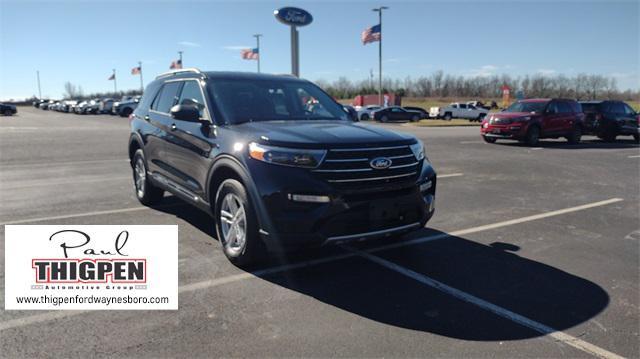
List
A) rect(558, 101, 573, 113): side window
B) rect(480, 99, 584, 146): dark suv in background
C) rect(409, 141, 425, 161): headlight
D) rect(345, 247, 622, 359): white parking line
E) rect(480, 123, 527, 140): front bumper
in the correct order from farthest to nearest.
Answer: rect(558, 101, 573, 113): side window
rect(480, 99, 584, 146): dark suv in background
rect(480, 123, 527, 140): front bumper
rect(409, 141, 425, 161): headlight
rect(345, 247, 622, 359): white parking line

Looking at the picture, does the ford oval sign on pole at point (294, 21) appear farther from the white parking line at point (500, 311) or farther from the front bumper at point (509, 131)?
the white parking line at point (500, 311)

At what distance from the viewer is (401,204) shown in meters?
4.27

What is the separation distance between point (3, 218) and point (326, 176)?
15.7 ft

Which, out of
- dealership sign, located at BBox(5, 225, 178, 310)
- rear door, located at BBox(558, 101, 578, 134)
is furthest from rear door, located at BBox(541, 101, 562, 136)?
dealership sign, located at BBox(5, 225, 178, 310)

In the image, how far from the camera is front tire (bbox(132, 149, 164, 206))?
→ 6.87 metres

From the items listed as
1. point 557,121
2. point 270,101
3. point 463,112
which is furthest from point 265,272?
point 463,112

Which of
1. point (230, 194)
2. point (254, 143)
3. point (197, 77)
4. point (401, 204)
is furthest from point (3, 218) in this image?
point (401, 204)

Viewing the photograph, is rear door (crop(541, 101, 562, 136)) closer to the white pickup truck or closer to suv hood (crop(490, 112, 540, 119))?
suv hood (crop(490, 112, 540, 119))

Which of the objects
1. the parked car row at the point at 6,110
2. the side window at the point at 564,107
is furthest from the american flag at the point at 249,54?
the side window at the point at 564,107

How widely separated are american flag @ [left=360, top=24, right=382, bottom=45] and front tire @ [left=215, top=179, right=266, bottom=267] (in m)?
36.6

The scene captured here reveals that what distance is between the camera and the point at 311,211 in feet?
12.9

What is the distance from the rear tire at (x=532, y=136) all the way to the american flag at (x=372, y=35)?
77.4 feet

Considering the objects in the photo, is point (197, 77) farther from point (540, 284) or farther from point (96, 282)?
point (540, 284)

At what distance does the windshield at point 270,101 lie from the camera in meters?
4.99
